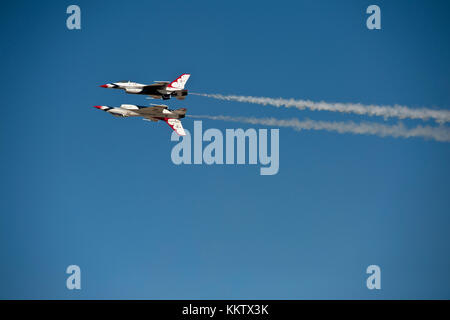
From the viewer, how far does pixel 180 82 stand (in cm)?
6400

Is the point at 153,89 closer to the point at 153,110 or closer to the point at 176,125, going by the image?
the point at 153,110

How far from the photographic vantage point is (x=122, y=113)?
210 feet

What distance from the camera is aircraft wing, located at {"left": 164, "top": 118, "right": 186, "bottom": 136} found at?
6488 centimetres

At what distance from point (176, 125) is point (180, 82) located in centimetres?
398

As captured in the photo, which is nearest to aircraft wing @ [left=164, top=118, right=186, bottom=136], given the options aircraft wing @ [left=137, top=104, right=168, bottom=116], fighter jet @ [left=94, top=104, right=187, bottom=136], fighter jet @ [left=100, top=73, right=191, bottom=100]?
fighter jet @ [left=94, top=104, right=187, bottom=136]

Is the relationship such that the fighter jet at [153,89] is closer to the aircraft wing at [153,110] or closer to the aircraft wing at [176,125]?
the aircraft wing at [153,110]

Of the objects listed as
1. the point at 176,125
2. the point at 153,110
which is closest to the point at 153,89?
the point at 153,110

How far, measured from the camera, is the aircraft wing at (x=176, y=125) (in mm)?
64875

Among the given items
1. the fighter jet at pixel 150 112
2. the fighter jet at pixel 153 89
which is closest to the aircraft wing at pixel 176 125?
the fighter jet at pixel 150 112

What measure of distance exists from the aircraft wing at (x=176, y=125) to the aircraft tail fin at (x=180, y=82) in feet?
10.4

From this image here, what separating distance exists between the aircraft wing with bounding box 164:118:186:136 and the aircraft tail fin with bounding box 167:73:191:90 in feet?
10.4
